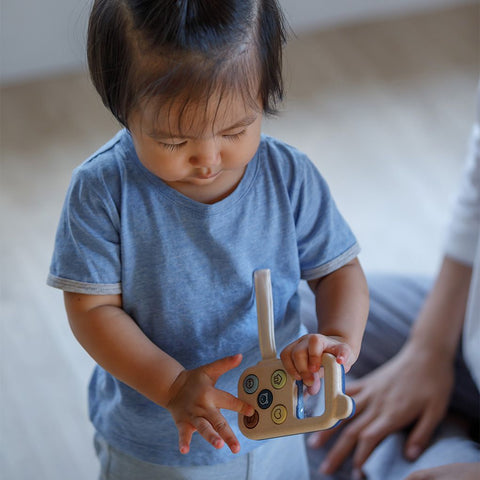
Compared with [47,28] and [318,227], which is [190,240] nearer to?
[318,227]

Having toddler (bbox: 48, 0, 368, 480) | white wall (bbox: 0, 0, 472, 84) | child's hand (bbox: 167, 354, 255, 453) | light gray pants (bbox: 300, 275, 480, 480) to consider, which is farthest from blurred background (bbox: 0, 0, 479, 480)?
child's hand (bbox: 167, 354, 255, 453)

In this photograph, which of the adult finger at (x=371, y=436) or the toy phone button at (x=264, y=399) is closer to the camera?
the toy phone button at (x=264, y=399)

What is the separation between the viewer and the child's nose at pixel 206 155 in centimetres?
49

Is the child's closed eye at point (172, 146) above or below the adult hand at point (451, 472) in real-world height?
above

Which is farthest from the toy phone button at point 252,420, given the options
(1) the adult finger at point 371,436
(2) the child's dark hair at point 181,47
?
(1) the adult finger at point 371,436

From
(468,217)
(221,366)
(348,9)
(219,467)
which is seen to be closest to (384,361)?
(468,217)

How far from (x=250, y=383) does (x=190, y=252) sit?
0.12 metres

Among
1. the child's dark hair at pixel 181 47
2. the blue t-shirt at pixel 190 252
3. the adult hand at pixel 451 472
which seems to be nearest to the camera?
the child's dark hair at pixel 181 47

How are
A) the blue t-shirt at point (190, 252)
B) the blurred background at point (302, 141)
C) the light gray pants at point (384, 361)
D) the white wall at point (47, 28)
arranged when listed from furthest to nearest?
the white wall at point (47, 28) → the blurred background at point (302, 141) → the light gray pants at point (384, 361) → the blue t-shirt at point (190, 252)

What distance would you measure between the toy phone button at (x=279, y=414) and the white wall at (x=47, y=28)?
43.9 inches

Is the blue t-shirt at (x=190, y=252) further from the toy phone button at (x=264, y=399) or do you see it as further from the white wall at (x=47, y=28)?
the white wall at (x=47, y=28)

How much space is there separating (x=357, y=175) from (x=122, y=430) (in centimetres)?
87

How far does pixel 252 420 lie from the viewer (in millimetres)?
526

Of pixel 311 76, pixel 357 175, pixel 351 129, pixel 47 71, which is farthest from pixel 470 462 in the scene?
pixel 47 71
